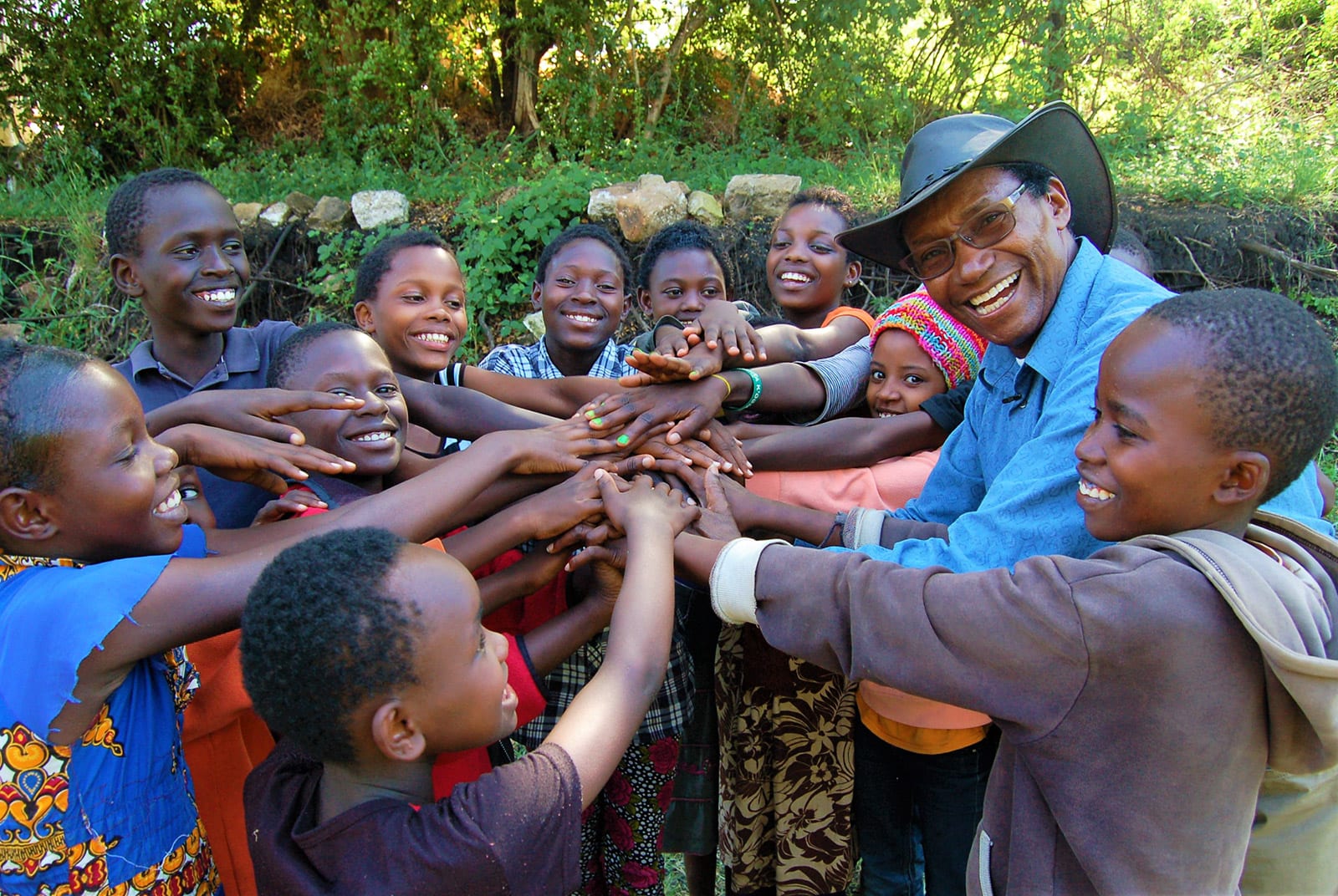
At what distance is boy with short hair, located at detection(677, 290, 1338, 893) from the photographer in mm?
1512

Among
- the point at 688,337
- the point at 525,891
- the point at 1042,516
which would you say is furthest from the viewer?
the point at 688,337

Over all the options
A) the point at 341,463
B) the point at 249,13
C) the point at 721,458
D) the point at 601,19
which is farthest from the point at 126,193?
the point at 249,13

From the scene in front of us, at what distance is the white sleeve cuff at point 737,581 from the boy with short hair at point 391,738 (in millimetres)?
416

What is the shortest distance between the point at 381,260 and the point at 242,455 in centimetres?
141

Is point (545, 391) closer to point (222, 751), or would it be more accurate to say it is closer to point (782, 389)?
point (782, 389)

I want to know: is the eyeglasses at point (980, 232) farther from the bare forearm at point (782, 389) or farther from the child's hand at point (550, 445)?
the child's hand at point (550, 445)

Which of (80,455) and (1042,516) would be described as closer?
(80,455)

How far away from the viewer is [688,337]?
2805 mm

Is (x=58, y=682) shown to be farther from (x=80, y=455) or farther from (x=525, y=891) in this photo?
(x=525, y=891)

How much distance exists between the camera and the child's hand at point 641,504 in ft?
7.28

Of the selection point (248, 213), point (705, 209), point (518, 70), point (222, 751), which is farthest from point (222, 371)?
point (518, 70)

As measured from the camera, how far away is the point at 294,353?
256 centimetres

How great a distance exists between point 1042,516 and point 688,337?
4.09 ft

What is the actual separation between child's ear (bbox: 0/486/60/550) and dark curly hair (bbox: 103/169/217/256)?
1719 millimetres
